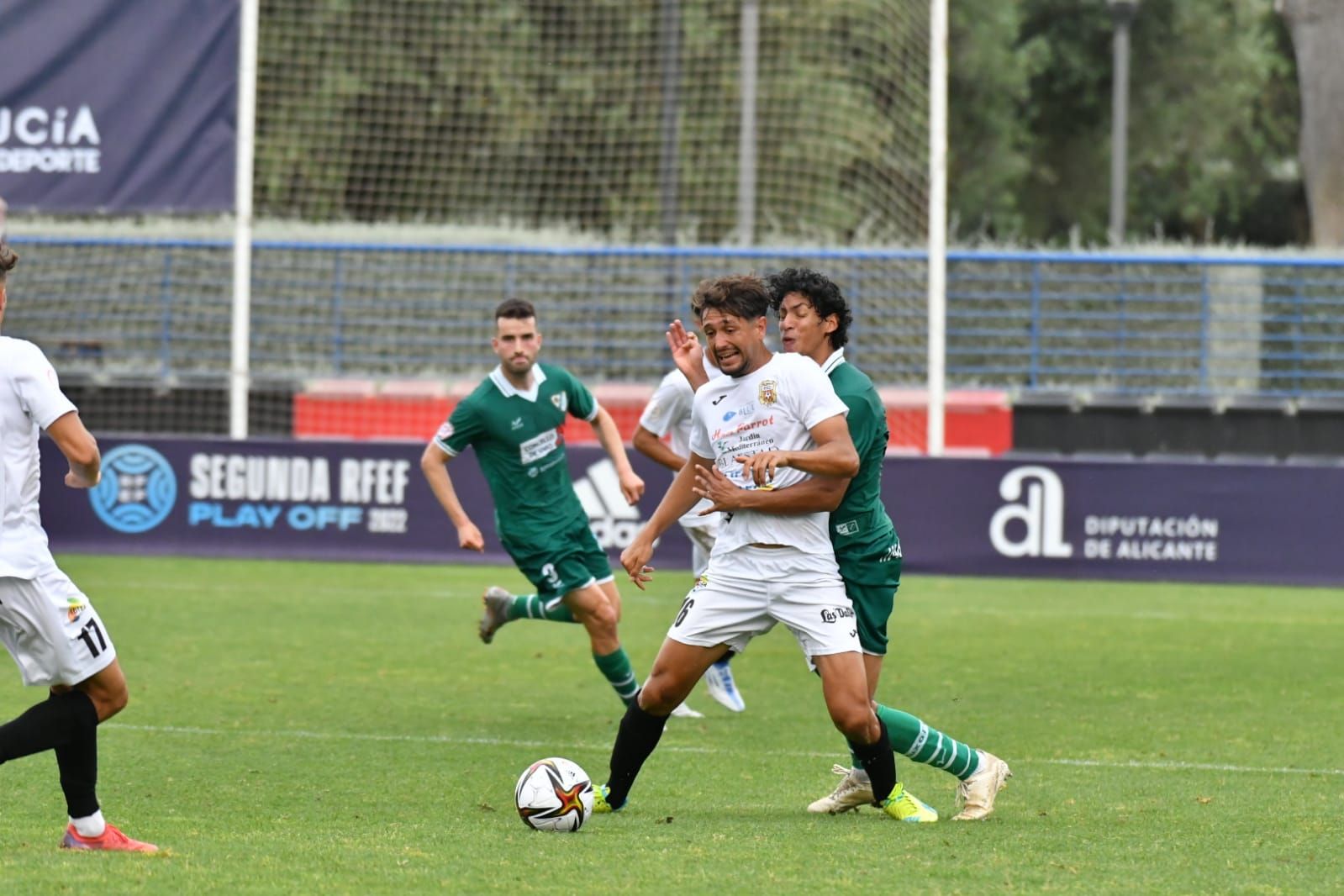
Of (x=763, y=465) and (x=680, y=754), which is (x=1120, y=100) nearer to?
(x=680, y=754)

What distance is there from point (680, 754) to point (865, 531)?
6.74 feet

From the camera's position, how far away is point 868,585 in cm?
686

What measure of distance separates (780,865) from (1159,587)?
10.6m

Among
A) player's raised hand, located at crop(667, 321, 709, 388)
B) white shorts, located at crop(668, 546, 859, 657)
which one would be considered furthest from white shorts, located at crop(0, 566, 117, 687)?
player's raised hand, located at crop(667, 321, 709, 388)

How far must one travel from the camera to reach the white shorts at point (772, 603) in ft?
21.2

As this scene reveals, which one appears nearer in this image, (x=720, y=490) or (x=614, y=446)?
(x=720, y=490)

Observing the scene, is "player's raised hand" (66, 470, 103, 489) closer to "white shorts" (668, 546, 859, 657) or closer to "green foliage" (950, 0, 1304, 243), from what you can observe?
"white shorts" (668, 546, 859, 657)

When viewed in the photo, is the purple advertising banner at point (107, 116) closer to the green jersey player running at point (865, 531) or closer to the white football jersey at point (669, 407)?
the white football jersey at point (669, 407)

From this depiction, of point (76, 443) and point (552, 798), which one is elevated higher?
point (76, 443)

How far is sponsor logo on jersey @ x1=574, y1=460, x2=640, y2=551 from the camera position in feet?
53.7

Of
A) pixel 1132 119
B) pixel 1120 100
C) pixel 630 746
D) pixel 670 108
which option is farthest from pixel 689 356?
pixel 1132 119

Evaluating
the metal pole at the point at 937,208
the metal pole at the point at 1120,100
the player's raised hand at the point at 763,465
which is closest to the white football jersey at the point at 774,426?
the player's raised hand at the point at 763,465

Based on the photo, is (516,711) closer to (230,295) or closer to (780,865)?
(780,865)

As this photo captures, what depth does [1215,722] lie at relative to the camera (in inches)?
368
